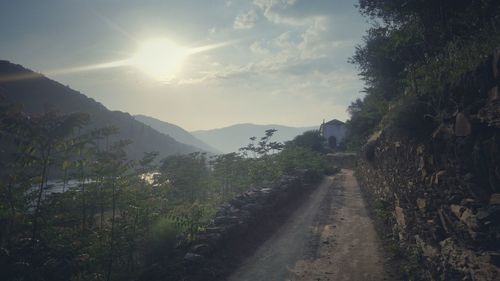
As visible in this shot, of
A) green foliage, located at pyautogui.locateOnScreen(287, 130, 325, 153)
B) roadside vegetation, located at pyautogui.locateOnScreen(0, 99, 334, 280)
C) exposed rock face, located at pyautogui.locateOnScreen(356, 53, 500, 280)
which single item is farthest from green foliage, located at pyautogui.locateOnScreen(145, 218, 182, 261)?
green foliage, located at pyautogui.locateOnScreen(287, 130, 325, 153)

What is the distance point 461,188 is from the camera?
5035 mm

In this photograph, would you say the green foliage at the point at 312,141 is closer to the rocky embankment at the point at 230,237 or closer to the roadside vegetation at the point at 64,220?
the rocky embankment at the point at 230,237

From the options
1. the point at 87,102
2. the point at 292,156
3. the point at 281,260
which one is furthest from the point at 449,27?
the point at 87,102

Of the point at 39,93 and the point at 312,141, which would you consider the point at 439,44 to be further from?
the point at 39,93

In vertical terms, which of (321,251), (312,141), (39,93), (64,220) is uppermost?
(39,93)

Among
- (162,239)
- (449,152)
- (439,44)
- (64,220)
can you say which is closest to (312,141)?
(439,44)

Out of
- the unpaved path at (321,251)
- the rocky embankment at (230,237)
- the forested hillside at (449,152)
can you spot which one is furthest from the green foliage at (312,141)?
the forested hillside at (449,152)

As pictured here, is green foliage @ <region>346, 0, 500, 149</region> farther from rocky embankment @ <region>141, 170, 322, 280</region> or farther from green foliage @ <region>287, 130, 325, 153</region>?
green foliage @ <region>287, 130, 325, 153</region>

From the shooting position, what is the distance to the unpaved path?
7809 mm

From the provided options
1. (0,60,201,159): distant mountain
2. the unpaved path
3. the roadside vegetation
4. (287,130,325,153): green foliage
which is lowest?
the unpaved path

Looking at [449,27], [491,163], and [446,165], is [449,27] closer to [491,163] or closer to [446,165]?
[446,165]

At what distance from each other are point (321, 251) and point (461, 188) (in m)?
5.13

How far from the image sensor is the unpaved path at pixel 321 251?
25.6 feet

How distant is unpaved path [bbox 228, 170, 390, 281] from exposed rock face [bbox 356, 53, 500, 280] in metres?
1.46
